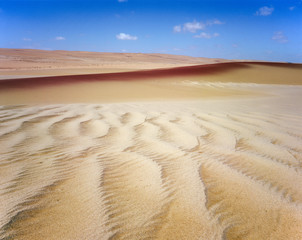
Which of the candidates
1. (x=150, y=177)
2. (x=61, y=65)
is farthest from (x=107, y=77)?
(x=61, y=65)

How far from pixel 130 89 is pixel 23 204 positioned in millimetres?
6274

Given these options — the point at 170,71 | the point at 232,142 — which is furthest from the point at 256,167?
the point at 170,71

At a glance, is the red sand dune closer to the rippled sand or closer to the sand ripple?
the sand ripple

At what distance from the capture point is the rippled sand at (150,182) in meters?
1.16

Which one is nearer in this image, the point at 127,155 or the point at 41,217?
the point at 41,217

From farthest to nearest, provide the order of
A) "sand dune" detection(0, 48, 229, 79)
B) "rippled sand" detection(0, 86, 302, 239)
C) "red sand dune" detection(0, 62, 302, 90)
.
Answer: "sand dune" detection(0, 48, 229, 79), "red sand dune" detection(0, 62, 302, 90), "rippled sand" detection(0, 86, 302, 239)

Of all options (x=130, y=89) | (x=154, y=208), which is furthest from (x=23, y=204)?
(x=130, y=89)

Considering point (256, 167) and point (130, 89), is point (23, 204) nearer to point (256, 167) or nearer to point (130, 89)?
point (256, 167)

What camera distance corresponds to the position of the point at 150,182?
5.21ft

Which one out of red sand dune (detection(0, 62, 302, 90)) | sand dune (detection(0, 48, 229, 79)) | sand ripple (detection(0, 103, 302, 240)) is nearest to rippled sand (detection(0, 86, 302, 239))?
sand ripple (detection(0, 103, 302, 240))

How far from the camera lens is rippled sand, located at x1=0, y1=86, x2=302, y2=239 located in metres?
1.16

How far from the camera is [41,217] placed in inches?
47.5

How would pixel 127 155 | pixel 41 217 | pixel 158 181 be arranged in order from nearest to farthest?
pixel 41 217 < pixel 158 181 < pixel 127 155

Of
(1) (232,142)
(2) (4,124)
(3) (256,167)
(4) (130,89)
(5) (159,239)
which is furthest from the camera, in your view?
(4) (130,89)
